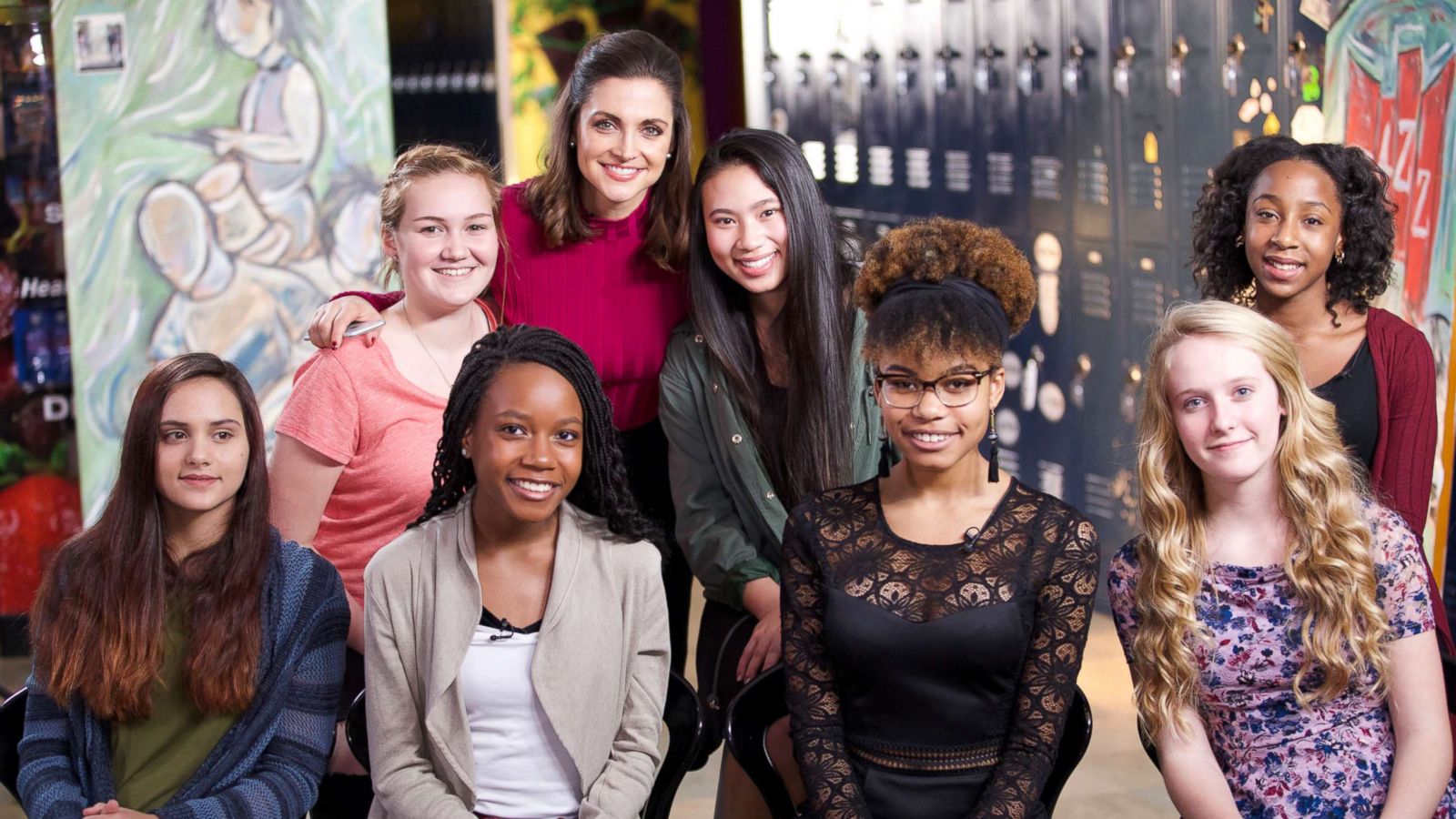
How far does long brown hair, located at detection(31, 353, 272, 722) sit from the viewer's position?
89.8 inches

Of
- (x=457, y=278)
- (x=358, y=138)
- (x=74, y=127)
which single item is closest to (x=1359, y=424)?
(x=457, y=278)

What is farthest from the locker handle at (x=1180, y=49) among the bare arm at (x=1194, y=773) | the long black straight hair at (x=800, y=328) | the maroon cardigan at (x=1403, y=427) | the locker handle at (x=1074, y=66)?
the bare arm at (x=1194, y=773)

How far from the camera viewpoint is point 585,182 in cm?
289

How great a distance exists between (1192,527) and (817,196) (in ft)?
2.68

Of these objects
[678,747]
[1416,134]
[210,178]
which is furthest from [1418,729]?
[210,178]

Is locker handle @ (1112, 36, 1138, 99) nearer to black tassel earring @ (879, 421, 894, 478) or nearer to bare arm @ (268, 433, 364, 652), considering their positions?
black tassel earring @ (879, 421, 894, 478)

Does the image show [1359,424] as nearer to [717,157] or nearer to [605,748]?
[717,157]

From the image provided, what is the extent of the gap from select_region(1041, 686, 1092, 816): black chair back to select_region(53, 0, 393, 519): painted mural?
10.1 feet

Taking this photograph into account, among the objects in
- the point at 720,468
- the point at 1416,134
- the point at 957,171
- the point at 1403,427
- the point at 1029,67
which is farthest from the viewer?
the point at 957,171

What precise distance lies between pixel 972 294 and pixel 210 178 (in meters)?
3.10

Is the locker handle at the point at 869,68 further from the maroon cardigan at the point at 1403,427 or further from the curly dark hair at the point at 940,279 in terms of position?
the curly dark hair at the point at 940,279

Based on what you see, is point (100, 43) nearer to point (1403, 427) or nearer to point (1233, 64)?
point (1233, 64)

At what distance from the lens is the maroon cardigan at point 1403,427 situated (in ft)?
8.38

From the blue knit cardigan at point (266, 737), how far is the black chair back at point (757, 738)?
23.4 inches
